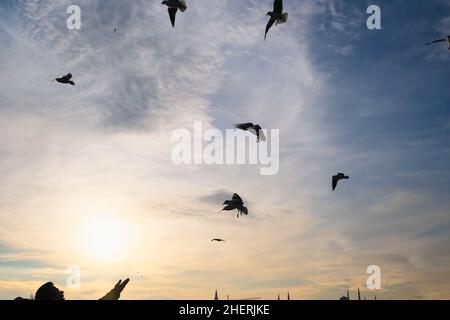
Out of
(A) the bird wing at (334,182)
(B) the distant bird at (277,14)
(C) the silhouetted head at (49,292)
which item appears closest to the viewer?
(B) the distant bird at (277,14)

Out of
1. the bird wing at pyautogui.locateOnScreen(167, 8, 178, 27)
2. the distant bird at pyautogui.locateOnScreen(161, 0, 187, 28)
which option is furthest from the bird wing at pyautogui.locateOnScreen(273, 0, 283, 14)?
the bird wing at pyautogui.locateOnScreen(167, 8, 178, 27)

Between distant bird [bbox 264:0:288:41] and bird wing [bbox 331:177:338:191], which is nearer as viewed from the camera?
distant bird [bbox 264:0:288:41]

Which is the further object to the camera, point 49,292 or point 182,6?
point 49,292

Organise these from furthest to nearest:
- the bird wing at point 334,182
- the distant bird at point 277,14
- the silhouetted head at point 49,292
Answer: the silhouetted head at point 49,292 → the bird wing at point 334,182 → the distant bird at point 277,14

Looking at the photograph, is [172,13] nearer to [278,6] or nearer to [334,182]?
[278,6]

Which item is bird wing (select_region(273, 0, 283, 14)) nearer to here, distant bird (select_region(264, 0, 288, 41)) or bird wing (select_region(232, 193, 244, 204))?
distant bird (select_region(264, 0, 288, 41))

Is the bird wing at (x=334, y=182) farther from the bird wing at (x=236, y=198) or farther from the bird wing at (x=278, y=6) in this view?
the bird wing at (x=278, y=6)

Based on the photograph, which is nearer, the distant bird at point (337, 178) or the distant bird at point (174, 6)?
the distant bird at point (174, 6)

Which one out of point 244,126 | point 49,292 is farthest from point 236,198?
point 49,292

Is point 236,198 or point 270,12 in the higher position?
point 270,12

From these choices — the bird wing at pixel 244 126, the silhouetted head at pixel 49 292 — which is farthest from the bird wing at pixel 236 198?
the silhouetted head at pixel 49 292
